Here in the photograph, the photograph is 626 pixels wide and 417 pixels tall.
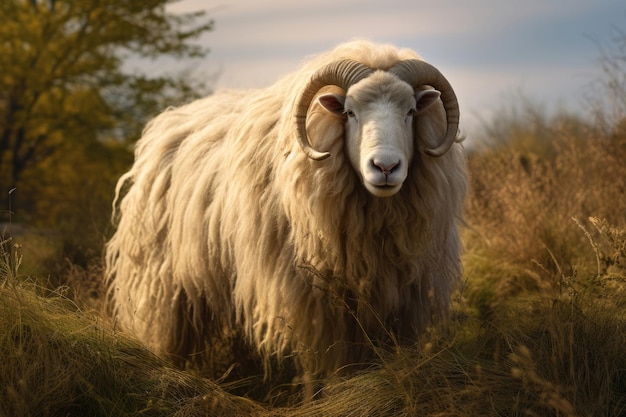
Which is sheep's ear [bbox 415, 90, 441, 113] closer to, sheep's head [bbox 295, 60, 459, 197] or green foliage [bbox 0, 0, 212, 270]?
sheep's head [bbox 295, 60, 459, 197]

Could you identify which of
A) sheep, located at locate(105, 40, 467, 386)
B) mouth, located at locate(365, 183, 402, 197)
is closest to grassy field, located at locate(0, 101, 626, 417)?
sheep, located at locate(105, 40, 467, 386)

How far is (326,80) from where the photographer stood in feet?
14.9

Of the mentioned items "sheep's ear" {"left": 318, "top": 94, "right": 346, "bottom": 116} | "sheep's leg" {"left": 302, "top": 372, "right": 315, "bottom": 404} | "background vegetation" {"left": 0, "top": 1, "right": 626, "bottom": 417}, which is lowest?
"sheep's leg" {"left": 302, "top": 372, "right": 315, "bottom": 404}

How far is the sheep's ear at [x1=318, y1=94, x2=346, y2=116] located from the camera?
4.46 meters

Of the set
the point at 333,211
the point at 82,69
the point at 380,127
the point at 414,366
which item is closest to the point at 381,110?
the point at 380,127

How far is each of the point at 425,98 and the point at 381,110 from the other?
35 cm

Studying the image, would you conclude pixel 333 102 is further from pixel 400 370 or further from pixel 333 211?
pixel 400 370

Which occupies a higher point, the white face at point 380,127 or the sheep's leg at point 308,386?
the white face at point 380,127

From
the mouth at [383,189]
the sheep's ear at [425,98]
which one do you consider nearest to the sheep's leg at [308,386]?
the mouth at [383,189]

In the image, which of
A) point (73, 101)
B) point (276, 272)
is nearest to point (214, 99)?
point (276, 272)

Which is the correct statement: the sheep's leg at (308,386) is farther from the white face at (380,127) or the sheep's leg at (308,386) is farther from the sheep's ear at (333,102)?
the sheep's ear at (333,102)

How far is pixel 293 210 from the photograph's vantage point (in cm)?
460

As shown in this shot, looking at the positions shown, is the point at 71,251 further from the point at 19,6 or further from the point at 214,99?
the point at 19,6

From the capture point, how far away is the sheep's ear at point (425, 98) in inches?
177
